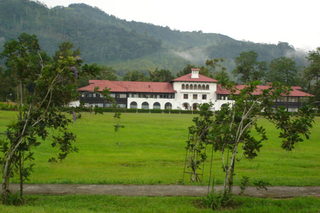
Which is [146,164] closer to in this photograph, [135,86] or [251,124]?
[251,124]

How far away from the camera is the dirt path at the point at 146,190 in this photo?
7.36m

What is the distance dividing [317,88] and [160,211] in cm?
6930

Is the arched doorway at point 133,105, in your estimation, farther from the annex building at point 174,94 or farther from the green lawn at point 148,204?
the green lawn at point 148,204

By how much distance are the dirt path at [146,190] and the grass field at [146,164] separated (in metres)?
0.43

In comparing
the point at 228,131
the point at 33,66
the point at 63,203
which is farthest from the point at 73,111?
the point at 228,131

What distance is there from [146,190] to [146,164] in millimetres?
4399

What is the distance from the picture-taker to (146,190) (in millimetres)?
7641

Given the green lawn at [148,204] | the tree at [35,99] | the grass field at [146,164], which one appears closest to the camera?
the tree at [35,99]

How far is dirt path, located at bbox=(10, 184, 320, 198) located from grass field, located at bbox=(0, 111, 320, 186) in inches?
16.8

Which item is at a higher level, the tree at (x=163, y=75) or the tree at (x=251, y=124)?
the tree at (x=163, y=75)

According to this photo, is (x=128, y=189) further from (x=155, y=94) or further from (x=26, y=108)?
(x=155, y=94)

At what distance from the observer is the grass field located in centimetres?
905

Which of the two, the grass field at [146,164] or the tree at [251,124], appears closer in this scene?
the tree at [251,124]

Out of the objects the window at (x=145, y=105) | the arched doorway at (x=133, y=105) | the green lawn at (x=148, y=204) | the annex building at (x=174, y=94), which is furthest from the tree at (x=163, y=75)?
the green lawn at (x=148, y=204)
